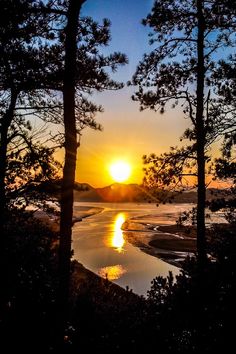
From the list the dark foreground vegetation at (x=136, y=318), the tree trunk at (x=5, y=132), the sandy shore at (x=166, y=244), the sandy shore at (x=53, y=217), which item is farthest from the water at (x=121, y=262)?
the dark foreground vegetation at (x=136, y=318)

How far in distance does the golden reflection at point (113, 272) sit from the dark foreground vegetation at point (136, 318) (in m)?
16.0

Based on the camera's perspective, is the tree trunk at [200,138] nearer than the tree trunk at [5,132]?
Yes

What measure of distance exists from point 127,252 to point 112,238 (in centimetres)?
1033

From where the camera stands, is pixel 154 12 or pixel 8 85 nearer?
pixel 8 85

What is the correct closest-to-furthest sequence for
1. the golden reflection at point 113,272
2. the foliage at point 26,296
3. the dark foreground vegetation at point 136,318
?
the dark foreground vegetation at point 136,318, the foliage at point 26,296, the golden reflection at point 113,272

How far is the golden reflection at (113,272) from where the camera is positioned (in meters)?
22.7

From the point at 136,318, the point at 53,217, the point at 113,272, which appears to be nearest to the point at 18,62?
the point at 136,318

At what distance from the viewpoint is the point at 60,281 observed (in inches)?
296

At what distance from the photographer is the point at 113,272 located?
24.2 meters

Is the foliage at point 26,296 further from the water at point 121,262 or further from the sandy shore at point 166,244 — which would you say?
the sandy shore at point 166,244

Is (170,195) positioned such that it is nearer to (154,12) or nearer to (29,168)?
(29,168)

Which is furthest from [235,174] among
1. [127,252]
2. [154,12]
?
[127,252]

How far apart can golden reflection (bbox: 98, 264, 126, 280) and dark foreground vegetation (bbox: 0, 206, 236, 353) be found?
1601cm

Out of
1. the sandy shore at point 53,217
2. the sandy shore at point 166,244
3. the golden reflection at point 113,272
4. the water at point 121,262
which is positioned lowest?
the golden reflection at point 113,272
